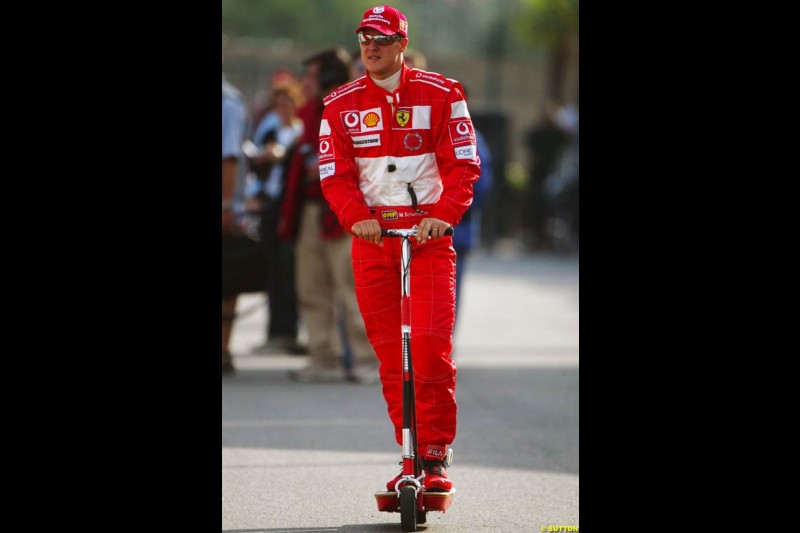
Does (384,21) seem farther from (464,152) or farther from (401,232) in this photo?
(401,232)

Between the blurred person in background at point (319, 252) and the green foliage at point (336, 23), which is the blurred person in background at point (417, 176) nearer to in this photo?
the blurred person in background at point (319, 252)

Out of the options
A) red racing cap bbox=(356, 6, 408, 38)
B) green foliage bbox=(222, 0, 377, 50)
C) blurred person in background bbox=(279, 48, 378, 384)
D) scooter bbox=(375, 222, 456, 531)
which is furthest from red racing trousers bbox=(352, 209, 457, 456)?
green foliage bbox=(222, 0, 377, 50)

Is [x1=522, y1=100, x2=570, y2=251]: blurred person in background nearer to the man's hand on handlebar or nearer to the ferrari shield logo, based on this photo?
the ferrari shield logo

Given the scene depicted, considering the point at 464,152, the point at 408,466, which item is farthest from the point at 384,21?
the point at 408,466

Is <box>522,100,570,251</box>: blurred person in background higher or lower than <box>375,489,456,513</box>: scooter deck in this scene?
higher

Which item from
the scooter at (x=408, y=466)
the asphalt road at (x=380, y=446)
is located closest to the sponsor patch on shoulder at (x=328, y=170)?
the scooter at (x=408, y=466)

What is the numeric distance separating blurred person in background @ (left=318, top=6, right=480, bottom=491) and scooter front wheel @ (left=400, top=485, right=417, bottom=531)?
23 cm

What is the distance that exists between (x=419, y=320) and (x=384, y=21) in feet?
3.86

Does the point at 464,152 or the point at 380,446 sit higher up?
the point at 464,152

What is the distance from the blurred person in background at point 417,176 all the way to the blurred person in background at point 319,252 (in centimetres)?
450

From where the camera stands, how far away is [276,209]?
1273 centimetres

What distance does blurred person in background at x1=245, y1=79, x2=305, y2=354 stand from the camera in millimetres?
12820

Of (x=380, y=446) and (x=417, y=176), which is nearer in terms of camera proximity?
(x=417, y=176)

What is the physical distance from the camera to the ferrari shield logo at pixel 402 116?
6.34 metres
